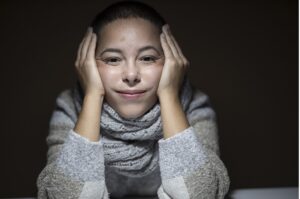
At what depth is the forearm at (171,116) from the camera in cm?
102

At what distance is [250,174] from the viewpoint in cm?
176

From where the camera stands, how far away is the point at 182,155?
39.5 inches

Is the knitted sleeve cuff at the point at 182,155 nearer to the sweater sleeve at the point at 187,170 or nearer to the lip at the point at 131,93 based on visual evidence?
the sweater sleeve at the point at 187,170

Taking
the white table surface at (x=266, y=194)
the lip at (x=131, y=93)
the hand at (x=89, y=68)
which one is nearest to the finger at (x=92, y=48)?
the hand at (x=89, y=68)

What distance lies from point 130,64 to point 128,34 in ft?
0.22

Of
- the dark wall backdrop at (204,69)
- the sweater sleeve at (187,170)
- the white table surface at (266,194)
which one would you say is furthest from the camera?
the dark wall backdrop at (204,69)

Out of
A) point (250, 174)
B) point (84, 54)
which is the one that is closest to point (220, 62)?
point (250, 174)

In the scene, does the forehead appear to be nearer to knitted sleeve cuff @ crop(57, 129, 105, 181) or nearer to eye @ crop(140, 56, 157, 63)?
eye @ crop(140, 56, 157, 63)

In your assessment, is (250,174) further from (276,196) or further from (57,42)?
(57,42)

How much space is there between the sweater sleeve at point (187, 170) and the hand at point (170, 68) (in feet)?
0.34

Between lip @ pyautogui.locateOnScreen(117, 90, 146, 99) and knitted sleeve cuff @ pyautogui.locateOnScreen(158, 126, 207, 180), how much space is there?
12cm

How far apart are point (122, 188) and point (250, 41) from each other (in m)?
0.72

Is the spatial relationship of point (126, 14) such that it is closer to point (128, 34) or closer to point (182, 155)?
point (128, 34)

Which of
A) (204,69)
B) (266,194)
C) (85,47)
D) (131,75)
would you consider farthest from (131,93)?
(204,69)
